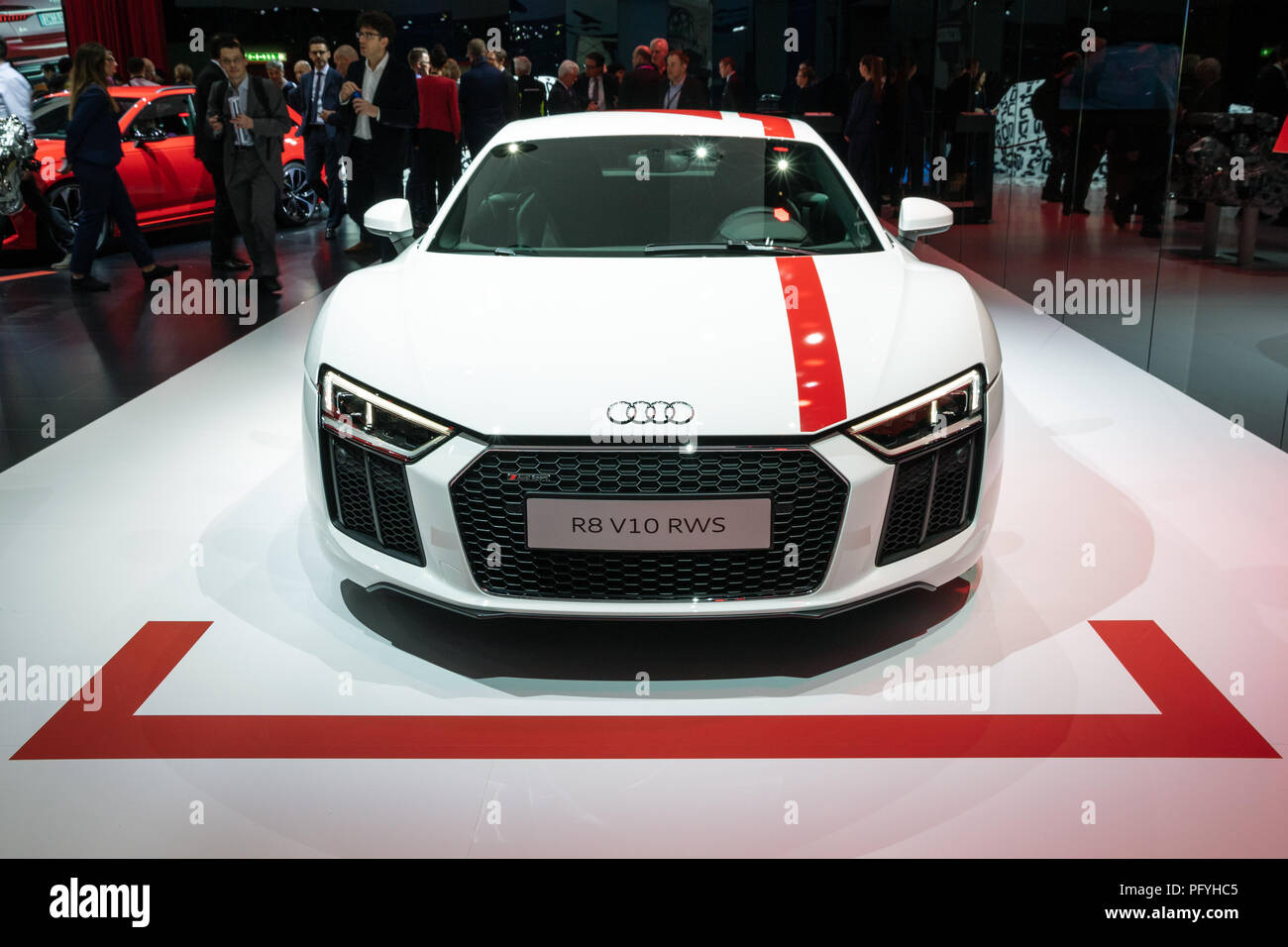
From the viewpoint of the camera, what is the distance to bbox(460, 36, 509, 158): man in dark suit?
8867 mm

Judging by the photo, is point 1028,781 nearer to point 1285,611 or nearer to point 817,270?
point 1285,611

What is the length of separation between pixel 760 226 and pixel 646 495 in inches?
49.6

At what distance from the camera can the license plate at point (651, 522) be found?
6.72ft

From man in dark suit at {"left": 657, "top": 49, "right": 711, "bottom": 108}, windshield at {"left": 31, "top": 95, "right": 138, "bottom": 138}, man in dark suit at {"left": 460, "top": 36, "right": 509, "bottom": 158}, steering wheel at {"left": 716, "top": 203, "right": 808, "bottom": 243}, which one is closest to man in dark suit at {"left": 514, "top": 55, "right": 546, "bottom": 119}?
man in dark suit at {"left": 657, "top": 49, "right": 711, "bottom": 108}

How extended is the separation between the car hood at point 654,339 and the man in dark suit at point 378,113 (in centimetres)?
503

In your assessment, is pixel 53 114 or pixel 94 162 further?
pixel 53 114

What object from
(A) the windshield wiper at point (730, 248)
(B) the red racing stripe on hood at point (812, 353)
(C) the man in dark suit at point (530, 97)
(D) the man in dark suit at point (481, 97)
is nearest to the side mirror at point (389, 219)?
(A) the windshield wiper at point (730, 248)

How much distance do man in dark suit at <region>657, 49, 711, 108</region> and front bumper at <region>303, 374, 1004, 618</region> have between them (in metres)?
8.35

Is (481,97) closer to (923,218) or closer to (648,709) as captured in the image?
(923,218)

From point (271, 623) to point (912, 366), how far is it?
1.58 meters

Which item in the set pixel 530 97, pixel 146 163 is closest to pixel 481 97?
pixel 146 163

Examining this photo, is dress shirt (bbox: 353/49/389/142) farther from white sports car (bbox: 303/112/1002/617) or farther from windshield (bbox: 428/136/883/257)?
white sports car (bbox: 303/112/1002/617)

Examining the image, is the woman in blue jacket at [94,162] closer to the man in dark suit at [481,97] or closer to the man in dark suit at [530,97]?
the man in dark suit at [481,97]

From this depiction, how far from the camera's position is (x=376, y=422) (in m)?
2.21
